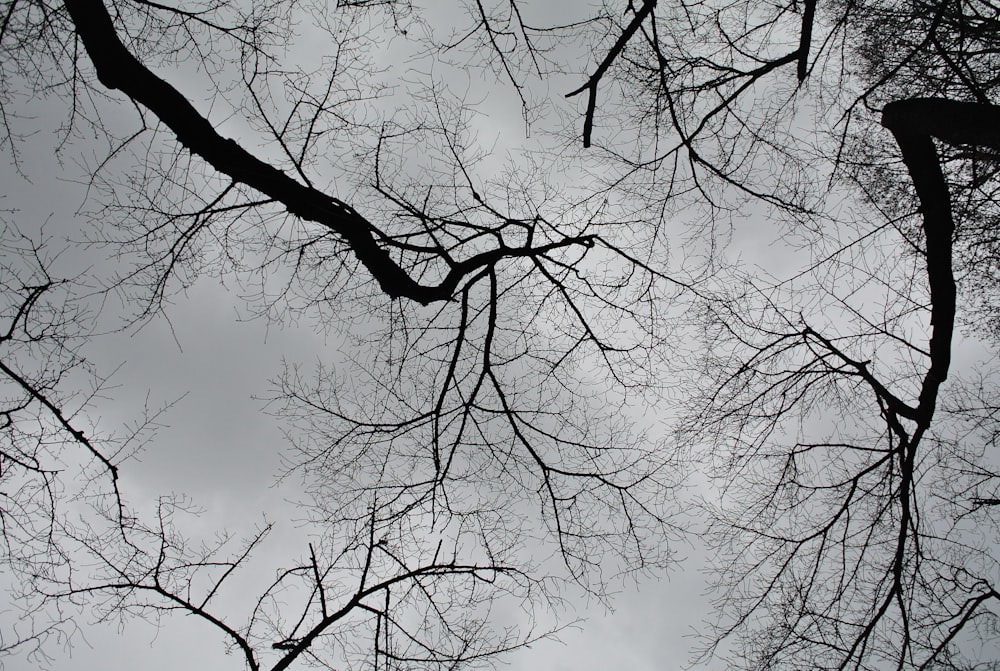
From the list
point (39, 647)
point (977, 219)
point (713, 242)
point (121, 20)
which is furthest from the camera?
point (977, 219)

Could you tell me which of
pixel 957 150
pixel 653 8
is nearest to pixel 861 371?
pixel 957 150

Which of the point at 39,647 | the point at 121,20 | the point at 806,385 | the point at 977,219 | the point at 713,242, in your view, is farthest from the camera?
the point at 977,219

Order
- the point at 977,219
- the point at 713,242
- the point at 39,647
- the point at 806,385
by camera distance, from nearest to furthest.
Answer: the point at 39,647 → the point at 713,242 → the point at 806,385 → the point at 977,219

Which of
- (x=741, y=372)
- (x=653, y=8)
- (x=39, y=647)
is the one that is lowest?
(x=39, y=647)

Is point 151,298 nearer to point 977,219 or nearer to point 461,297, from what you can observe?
A: point 461,297

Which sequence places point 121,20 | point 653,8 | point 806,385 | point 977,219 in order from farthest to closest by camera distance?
point 977,219 < point 806,385 < point 121,20 < point 653,8

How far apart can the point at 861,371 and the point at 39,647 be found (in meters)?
6.87

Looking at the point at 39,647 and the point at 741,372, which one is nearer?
the point at 39,647

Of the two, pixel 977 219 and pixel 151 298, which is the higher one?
pixel 977 219

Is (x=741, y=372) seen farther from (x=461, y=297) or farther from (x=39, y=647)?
(x=39, y=647)

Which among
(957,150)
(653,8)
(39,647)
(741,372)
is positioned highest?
(957,150)

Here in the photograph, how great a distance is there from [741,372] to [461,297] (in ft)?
9.10

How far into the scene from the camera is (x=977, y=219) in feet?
19.6

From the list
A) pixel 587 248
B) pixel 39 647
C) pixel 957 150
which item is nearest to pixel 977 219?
pixel 957 150
